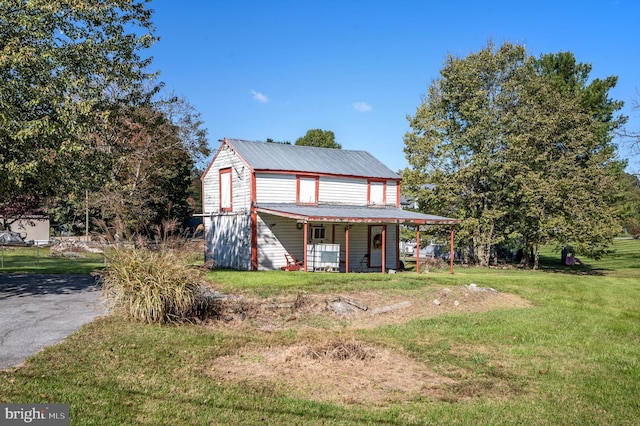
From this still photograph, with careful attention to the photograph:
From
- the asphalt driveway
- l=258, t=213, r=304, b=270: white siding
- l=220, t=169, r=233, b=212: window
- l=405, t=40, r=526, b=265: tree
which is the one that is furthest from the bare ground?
l=405, t=40, r=526, b=265: tree

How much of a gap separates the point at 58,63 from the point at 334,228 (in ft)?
46.0

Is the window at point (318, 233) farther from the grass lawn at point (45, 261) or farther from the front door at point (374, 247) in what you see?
the grass lawn at point (45, 261)

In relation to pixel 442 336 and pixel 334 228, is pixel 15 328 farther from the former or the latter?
pixel 334 228

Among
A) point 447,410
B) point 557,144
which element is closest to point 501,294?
point 447,410

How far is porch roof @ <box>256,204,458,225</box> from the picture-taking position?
789 inches

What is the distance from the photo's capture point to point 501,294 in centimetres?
1568

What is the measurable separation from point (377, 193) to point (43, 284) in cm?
1592

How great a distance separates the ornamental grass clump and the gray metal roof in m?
12.2

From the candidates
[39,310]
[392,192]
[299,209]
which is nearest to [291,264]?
[299,209]

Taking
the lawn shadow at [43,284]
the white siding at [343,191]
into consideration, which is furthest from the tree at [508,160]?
the lawn shadow at [43,284]

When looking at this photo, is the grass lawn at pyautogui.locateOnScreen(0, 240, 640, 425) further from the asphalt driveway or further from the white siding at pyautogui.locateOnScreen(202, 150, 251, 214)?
the white siding at pyautogui.locateOnScreen(202, 150, 251, 214)

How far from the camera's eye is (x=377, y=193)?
26.0 m

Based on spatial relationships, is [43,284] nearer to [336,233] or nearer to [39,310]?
[39,310]

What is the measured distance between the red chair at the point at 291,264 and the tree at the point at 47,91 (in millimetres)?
9574
